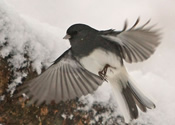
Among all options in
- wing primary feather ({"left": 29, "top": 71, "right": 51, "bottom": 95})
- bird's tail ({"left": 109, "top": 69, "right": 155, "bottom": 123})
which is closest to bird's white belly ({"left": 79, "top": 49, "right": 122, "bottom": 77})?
bird's tail ({"left": 109, "top": 69, "right": 155, "bottom": 123})

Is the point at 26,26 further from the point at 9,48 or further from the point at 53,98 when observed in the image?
the point at 53,98

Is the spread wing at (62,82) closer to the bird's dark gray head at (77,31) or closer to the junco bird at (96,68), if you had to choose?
the junco bird at (96,68)

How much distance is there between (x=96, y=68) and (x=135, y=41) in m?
Result: 0.30

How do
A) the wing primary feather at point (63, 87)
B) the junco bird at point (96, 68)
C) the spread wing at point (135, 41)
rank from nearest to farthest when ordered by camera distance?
1. the spread wing at point (135, 41)
2. the junco bird at point (96, 68)
3. the wing primary feather at point (63, 87)

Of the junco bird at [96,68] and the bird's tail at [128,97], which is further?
the bird's tail at [128,97]

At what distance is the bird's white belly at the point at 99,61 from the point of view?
1589mm

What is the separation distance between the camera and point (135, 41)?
1.45 m

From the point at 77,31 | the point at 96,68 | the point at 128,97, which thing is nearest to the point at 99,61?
the point at 96,68

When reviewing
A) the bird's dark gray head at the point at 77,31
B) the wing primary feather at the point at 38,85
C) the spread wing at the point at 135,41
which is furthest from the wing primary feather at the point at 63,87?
the spread wing at the point at 135,41

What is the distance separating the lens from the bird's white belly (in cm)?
159

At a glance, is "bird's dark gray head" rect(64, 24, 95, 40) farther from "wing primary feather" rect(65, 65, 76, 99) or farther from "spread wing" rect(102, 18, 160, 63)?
"wing primary feather" rect(65, 65, 76, 99)

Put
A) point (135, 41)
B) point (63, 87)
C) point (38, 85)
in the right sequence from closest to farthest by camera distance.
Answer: point (135, 41)
point (38, 85)
point (63, 87)

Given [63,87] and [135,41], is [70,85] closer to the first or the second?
[63,87]

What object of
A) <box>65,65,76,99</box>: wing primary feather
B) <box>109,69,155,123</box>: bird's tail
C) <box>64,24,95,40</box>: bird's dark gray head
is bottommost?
<box>109,69,155,123</box>: bird's tail
